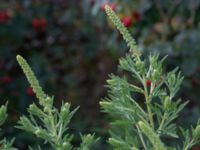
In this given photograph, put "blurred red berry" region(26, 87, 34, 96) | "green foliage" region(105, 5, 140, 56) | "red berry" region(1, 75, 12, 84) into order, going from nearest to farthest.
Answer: "green foliage" region(105, 5, 140, 56) < "blurred red berry" region(26, 87, 34, 96) < "red berry" region(1, 75, 12, 84)

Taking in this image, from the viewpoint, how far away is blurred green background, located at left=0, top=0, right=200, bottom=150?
3.08 meters

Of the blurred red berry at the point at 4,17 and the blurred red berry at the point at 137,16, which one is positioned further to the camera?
the blurred red berry at the point at 4,17

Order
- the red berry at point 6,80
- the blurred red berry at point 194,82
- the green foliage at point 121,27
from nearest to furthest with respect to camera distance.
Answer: the green foliage at point 121,27 < the blurred red berry at point 194,82 < the red berry at point 6,80

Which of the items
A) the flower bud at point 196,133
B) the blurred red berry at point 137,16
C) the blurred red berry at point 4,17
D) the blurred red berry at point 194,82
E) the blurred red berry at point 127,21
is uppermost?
the blurred red berry at point 4,17

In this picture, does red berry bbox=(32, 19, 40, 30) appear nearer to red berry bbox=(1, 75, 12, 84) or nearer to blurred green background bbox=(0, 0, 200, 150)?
blurred green background bbox=(0, 0, 200, 150)

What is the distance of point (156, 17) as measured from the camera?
319cm

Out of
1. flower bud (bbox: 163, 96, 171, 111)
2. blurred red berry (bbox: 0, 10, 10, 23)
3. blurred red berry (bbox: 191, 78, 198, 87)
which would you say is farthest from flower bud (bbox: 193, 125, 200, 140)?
blurred red berry (bbox: 0, 10, 10, 23)

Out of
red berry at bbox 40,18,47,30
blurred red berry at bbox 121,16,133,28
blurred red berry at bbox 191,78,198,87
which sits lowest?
blurred red berry at bbox 191,78,198,87

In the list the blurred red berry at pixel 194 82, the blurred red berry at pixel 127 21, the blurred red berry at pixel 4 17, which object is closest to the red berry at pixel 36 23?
the blurred red berry at pixel 4 17

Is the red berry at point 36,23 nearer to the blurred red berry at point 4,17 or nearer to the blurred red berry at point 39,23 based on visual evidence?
the blurred red berry at point 39,23

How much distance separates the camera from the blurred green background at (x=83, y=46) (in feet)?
10.1

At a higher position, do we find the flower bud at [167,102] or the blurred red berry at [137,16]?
the blurred red berry at [137,16]

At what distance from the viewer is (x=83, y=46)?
13.1 feet

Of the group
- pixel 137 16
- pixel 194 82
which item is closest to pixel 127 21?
pixel 137 16
